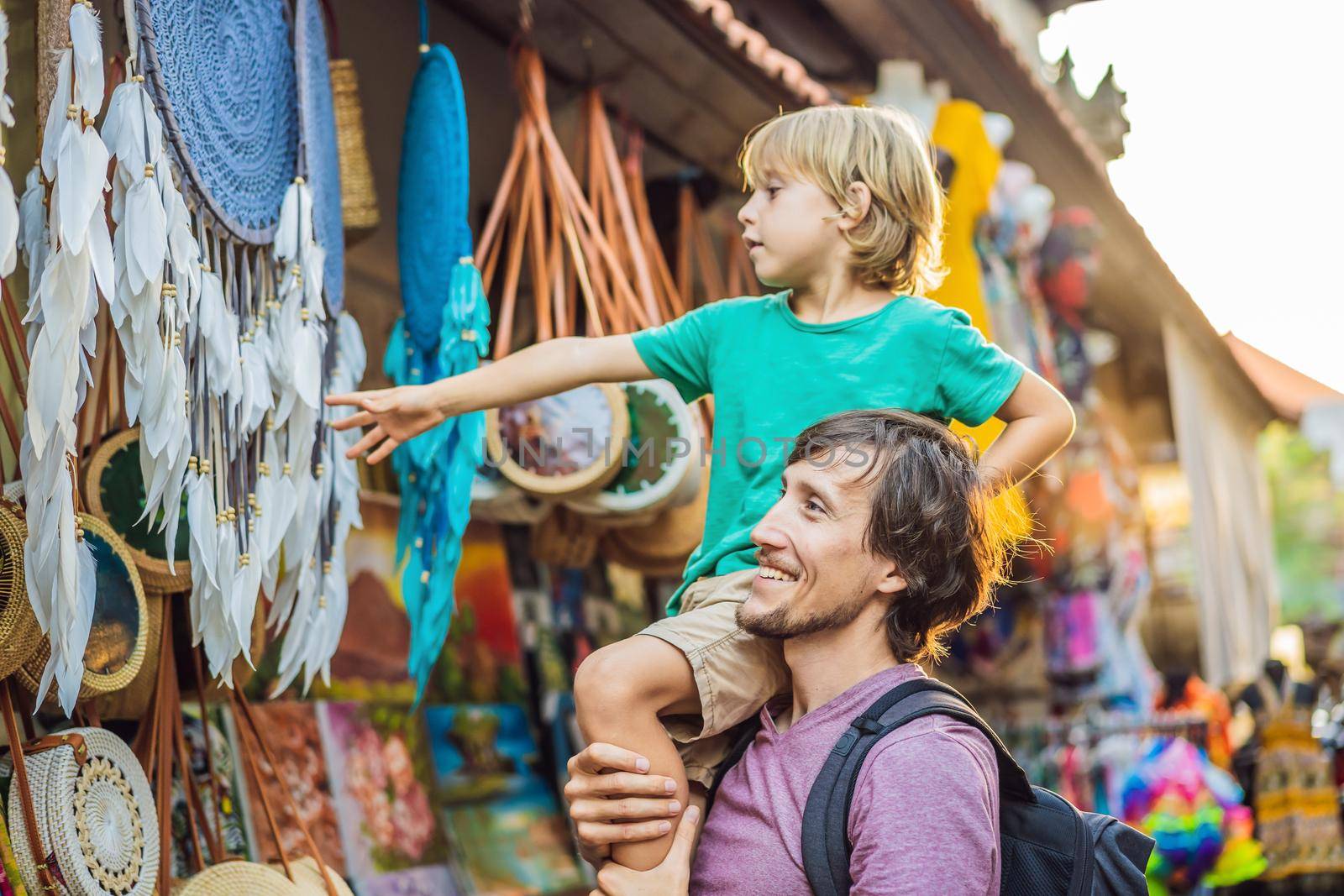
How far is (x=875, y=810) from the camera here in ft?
5.25

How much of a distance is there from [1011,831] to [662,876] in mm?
404

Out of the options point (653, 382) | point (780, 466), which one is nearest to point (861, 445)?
point (780, 466)

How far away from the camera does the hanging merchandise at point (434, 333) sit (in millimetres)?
2484

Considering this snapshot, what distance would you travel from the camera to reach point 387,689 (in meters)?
3.28

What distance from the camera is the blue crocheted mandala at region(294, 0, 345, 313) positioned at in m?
2.36

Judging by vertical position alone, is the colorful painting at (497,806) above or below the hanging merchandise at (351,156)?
below

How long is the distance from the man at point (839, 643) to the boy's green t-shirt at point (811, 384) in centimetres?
15

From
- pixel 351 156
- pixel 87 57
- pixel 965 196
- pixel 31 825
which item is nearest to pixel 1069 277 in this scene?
pixel 965 196

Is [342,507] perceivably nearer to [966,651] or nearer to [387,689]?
[387,689]

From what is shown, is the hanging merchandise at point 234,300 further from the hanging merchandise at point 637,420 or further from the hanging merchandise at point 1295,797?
the hanging merchandise at point 1295,797

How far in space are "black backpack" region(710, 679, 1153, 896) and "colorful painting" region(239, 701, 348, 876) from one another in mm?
1461

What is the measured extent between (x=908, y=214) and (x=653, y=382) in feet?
3.04

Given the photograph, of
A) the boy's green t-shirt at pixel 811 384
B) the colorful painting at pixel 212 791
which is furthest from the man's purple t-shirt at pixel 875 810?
the colorful painting at pixel 212 791

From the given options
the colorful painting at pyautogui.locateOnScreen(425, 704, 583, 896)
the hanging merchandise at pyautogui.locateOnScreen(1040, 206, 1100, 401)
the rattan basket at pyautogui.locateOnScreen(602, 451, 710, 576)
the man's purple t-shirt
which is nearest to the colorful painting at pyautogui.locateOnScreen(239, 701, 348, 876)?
the colorful painting at pyautogui.locateOnScreen(425, 704, 583, 896)
